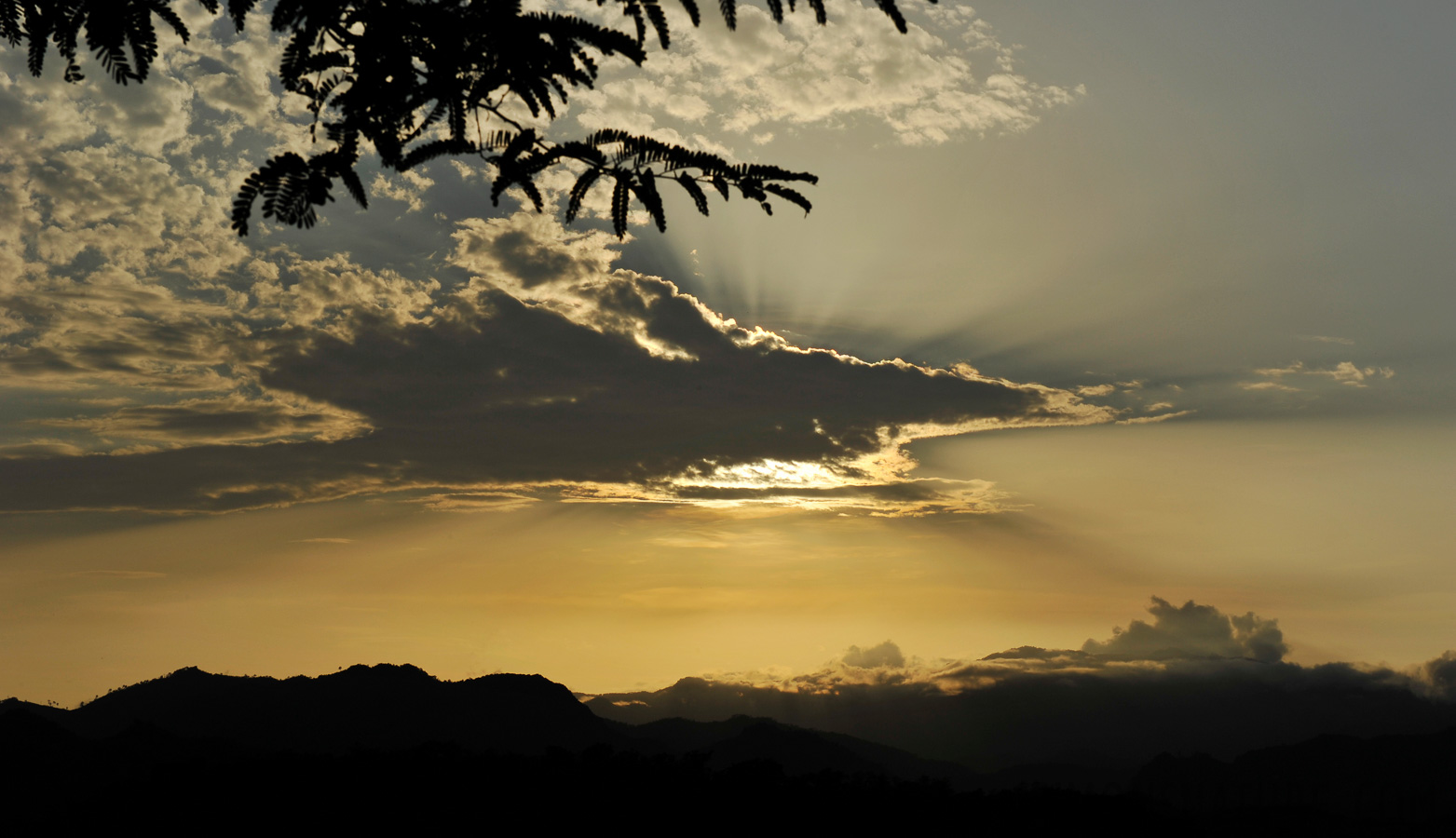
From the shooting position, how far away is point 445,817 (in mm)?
159625

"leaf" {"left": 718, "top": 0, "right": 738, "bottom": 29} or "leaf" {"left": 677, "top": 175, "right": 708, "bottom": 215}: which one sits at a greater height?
"leaf" {"left": 718, "top": 0, "right": 738, "bottom": 29}

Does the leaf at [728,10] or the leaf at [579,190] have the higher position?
the leaf at [728,10]

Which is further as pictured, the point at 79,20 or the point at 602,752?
the point at 602,752

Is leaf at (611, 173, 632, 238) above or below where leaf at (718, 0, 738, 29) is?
below

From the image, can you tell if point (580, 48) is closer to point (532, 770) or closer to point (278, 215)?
point (278, 215)

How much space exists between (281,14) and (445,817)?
177 metres

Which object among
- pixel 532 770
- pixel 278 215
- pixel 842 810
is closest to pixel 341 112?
pixel 278 215

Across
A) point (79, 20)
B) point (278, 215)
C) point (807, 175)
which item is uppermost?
point (79, 20)

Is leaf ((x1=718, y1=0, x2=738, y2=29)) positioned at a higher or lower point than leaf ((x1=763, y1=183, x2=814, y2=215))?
higher

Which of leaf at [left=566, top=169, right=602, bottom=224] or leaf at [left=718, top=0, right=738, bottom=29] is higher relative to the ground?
leaf at [left=718, top=0, right=738, bottom=29]

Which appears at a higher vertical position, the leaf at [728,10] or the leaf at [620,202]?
the leaf at [728,10]

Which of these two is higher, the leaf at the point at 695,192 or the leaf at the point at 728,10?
the leaf at the point at 728,10

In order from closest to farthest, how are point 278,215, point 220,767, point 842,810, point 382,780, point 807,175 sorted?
point 278,215 → point 807,175 → point 842,810 → point 382,780 → point 220,767

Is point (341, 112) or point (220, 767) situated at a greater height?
point (341, 112)
